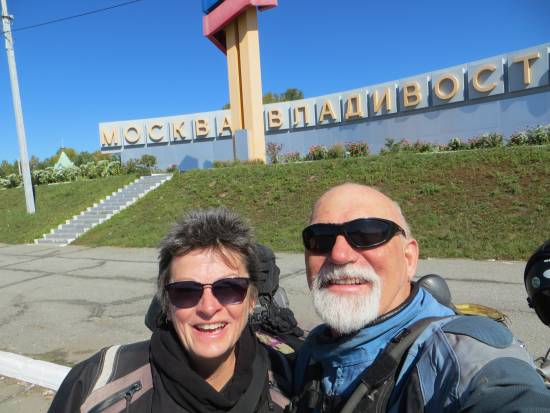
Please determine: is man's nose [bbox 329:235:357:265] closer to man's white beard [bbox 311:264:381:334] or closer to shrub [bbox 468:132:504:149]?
man's white beard [bbox 311:264:381:334]

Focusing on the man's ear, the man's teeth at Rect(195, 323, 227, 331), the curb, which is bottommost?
the curb

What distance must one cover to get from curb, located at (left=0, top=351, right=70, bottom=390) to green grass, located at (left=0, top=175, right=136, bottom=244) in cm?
1420

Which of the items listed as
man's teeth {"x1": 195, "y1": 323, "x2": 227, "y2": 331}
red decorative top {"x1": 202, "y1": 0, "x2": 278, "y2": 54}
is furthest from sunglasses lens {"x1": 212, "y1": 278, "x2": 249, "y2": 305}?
red decorative top {"x1": 202, "y1": 0, "x2": 278, "y2": 54}

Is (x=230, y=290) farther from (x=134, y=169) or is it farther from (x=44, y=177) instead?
(x=44, y=177)

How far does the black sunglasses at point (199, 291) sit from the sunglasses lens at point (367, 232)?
56 centimetres

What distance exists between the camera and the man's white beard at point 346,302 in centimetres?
153

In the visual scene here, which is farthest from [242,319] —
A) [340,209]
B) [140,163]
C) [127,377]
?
[140,163]

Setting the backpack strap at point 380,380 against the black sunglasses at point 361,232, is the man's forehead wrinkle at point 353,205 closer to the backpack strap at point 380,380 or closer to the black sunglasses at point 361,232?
the black sunglasses at point 361,232

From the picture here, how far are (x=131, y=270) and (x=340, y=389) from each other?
869 cm

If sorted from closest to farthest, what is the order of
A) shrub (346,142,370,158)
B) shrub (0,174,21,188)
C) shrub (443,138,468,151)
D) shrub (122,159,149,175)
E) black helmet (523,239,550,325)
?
black helmet (523,239,550,325) < shrub (443,138,468,151) < shrub (346,142,370,158) < shrub (122,159,149,175) < shrub (0,174,21,188)

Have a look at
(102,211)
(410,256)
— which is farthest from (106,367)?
(102,211)

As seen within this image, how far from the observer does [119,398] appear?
5.31ft

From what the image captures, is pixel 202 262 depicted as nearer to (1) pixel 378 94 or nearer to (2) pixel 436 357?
(2) pixel 436 357

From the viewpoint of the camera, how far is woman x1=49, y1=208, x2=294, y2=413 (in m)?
1.67
